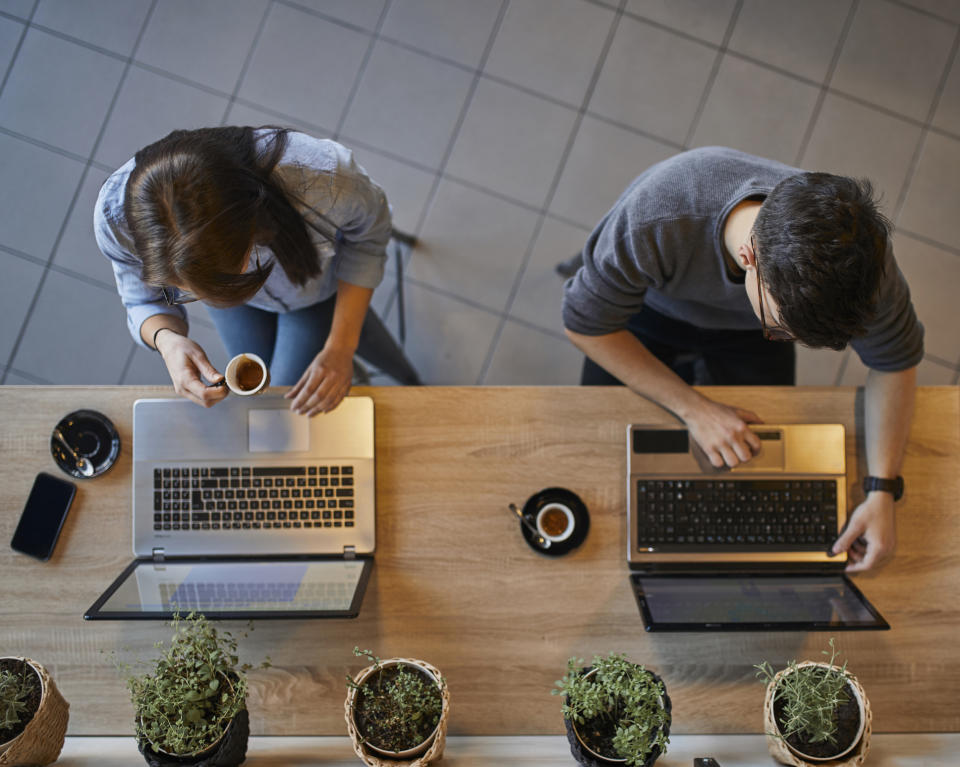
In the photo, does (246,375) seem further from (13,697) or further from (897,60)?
(897,60)

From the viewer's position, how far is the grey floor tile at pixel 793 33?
2316mm

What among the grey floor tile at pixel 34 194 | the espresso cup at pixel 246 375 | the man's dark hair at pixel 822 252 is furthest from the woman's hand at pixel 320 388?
the grey floor tile at pixel 34 194

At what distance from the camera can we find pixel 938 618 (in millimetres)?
1310

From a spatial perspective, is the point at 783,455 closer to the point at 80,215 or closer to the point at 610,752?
the point at 610,752

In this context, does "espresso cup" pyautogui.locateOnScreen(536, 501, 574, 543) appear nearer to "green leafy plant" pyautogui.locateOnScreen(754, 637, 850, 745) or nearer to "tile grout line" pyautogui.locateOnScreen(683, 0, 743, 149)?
"green leafy plant" pyautogui.locateOnScreen(754, 637, 850, 745)

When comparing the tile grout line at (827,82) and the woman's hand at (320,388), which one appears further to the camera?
the tile grout line at (827,82)

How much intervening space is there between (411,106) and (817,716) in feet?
6.80

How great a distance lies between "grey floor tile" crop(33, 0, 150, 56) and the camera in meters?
2.34

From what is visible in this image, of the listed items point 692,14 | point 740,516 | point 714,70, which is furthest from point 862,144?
point 740,516

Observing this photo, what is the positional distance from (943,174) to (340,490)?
226cm

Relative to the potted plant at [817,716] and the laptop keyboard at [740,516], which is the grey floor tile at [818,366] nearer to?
the laptop keyboard at [740,516]

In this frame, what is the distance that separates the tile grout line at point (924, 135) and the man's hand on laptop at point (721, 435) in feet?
4.81

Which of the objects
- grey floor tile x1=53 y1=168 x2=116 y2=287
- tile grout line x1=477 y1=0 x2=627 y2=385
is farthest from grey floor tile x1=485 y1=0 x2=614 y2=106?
grey floor tile x1=53 y1=168 x2=116 y2=287

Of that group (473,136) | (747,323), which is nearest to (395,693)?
(747,323)
